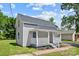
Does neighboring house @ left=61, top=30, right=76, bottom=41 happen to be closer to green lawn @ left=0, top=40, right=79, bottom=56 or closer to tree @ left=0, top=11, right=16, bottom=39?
green lawn @ left=0, top=40, right=79, bottom=56

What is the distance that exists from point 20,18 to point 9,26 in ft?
0.80

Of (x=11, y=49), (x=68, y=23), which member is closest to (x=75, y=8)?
(x=68, y=23)

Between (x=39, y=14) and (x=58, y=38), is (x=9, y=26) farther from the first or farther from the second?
(x=58, y=38)

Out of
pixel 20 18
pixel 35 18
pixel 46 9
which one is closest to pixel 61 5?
pixel 46 9

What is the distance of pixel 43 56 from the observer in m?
3.93

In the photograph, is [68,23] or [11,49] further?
[68,23]

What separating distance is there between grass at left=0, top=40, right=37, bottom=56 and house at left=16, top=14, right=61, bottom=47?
0.29ft

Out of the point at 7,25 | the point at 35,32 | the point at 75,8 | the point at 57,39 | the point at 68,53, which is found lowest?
the point at 68,53

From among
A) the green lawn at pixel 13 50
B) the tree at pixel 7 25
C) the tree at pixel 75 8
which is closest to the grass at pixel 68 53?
the green lawn at pixel 13 50

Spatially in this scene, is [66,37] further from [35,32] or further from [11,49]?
[11,49]

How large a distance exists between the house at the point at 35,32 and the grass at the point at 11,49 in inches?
3.5

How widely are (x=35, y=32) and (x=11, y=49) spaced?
53 cm

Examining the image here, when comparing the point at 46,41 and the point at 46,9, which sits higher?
the point at 46,9

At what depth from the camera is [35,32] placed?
397cm
